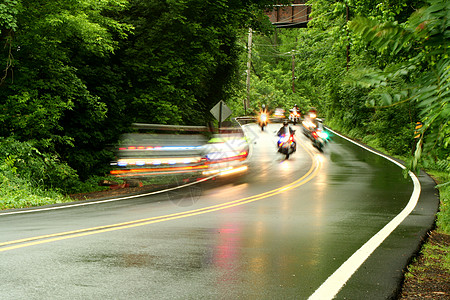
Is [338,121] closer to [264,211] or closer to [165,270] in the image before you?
[264,211]

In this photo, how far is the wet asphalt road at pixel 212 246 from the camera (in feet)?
18.3

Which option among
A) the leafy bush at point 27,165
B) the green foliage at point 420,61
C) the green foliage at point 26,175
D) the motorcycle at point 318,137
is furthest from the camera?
the motorcycle at point 318,137

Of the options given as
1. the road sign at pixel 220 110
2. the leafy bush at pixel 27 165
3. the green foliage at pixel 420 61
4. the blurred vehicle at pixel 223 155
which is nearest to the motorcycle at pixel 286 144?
the blurred vehicle at pixel 223 155

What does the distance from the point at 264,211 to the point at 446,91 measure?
32.0 feet

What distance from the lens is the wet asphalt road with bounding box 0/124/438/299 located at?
5.57 m

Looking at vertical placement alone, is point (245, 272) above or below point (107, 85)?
below

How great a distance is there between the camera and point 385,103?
10.7 feet

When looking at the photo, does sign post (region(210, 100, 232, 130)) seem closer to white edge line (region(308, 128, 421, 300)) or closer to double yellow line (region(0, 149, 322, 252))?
double yellow line (region(0, 149, 322, 252))

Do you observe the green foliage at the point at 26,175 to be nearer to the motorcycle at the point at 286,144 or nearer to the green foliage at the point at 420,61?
the green foliage at the point at 420,61

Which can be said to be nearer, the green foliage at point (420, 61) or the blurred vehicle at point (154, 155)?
the green foliage at point (420, 61)

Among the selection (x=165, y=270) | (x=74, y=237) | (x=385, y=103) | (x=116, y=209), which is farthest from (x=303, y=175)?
(x=385, y=103)

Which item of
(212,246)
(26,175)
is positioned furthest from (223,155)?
(212,246)

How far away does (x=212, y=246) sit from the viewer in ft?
26.2

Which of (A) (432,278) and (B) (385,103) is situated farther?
(A) (432,278)
